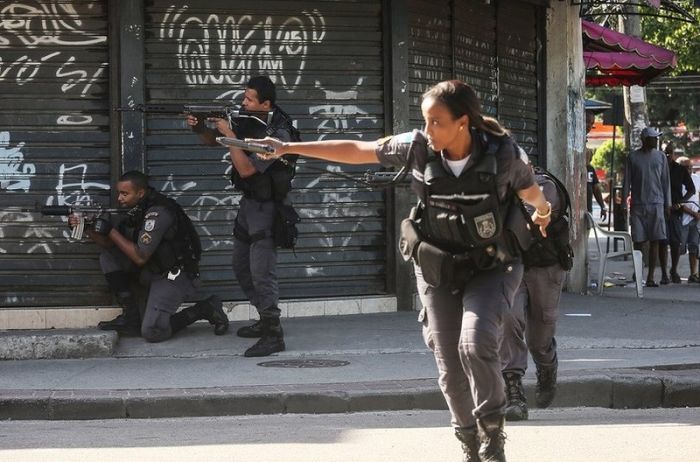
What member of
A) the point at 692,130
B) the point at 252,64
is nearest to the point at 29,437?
the point at 252,64

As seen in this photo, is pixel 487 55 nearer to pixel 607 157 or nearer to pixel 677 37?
pixel 677 37

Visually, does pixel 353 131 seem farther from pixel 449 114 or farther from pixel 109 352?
pixel 449 114

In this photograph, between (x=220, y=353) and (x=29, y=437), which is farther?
(x=220, y=353)

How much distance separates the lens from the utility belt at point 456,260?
17.5ft

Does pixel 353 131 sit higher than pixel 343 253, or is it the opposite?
pixel 353 131

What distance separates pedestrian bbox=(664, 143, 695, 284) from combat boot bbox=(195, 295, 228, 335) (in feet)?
26.9

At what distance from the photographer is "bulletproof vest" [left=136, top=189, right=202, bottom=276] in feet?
32.4

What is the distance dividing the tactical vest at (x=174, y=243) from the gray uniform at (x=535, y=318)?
11.0ft

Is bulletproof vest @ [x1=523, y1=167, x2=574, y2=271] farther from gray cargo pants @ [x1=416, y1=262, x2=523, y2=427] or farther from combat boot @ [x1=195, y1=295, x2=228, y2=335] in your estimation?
combat boot @ [x1=195, y1=295, x2=228, y2=335]

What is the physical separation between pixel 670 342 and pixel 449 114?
5627mm

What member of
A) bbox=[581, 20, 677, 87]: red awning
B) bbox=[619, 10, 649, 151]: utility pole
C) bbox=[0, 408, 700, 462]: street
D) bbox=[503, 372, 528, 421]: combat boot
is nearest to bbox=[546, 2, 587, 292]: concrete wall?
bbox=[581, 20, 677, 87]: red awning

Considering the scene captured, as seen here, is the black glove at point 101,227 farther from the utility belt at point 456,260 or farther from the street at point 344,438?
the utility belt at point 456,260

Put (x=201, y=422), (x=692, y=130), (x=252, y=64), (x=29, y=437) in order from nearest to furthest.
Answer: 1. (x=29, y=437)
2. (x=201, y=422)
3. (x=252, y=64)
4. (x=692, y=130)

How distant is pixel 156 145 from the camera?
1080 cm
